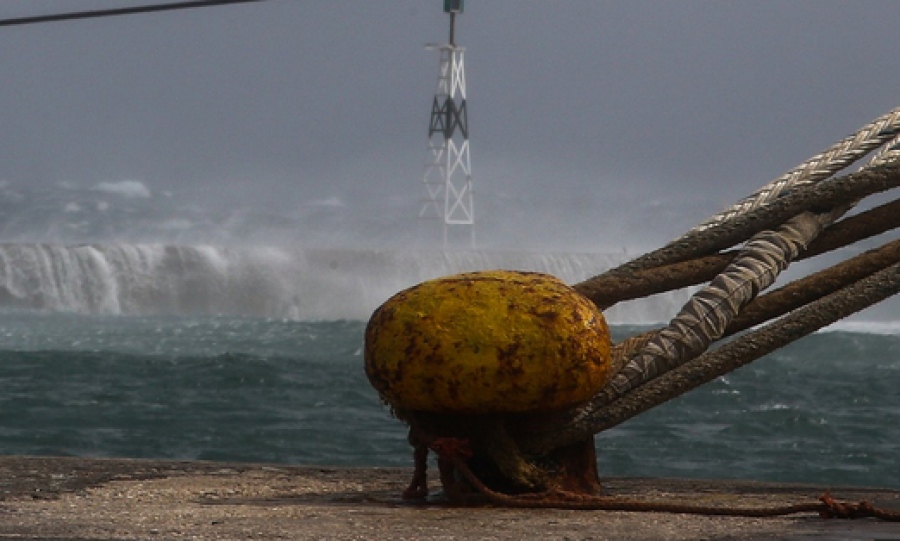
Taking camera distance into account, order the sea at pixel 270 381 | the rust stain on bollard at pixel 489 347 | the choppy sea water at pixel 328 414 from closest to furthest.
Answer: the rust stain on bollard at pixel 489 347, the choppy sea water at pixel 328 414, the sea at pixel 270 381

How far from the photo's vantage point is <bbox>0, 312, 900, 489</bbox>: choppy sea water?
11.8m

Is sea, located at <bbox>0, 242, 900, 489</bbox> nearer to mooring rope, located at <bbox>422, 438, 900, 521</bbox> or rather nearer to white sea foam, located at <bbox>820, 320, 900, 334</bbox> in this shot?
white sea foam, located at <bbox>820, 320, 900, 334</bbox>

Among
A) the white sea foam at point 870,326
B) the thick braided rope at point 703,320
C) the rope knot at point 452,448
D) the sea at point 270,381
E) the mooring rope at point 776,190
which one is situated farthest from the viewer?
the white sea foam at point 870,326

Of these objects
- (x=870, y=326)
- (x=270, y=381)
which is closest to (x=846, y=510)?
(x=270, y=381)

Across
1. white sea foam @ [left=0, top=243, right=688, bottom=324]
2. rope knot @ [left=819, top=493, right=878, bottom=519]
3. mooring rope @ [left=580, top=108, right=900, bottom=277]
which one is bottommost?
rope knot @ [left=819, top=493, right=878, bottom=519]

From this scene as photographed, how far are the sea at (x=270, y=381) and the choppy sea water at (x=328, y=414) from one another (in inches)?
1.3

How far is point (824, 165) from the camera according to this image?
5.65m

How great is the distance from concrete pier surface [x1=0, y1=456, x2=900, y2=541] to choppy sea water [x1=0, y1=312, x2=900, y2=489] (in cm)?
504

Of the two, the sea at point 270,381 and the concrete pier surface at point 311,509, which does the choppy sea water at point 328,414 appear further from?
the concrete pier surface at point 311,509

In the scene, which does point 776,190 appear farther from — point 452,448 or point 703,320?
point 452,448

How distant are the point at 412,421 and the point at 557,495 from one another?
19.4 inches

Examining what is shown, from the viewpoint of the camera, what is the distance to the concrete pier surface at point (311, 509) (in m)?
3.96

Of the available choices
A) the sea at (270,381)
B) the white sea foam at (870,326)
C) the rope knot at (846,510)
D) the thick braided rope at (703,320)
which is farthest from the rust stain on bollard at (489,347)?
the white sea foam at (870,326)

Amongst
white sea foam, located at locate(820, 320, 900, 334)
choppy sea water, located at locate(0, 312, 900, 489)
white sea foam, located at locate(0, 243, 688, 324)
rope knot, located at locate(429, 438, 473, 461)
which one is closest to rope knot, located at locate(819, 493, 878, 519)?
rope knot, located at locate(429, 438, 473, 461)
